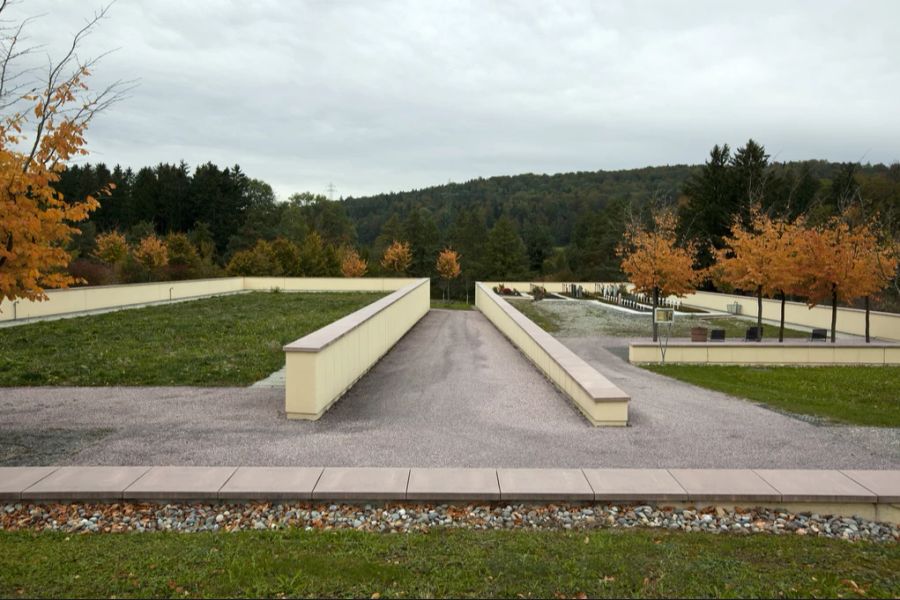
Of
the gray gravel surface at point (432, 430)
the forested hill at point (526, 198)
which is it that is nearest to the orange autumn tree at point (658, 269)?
the gray gravel surface at point (432, 430)

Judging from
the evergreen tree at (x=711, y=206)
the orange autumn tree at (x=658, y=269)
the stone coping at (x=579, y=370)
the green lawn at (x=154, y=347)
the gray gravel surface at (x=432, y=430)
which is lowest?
the gray gravel surface at (x=432, y=430)

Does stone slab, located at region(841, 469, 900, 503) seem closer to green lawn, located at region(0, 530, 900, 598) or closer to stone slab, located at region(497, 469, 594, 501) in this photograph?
green lawn, located at region(0, 530, 900, 598)

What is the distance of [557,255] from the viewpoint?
308ft

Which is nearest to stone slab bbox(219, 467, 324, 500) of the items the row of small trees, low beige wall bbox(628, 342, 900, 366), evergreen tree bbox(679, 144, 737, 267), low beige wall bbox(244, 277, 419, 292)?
low beige wall bbox(628, 342, 900, 366)

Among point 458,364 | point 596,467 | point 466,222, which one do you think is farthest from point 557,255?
point 596,467

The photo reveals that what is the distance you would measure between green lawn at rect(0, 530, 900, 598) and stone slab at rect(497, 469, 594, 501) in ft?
2.37

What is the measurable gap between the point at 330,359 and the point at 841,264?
1803 cm

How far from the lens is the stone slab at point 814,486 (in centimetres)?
648

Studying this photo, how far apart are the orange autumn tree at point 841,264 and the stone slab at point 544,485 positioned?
17.6 meters

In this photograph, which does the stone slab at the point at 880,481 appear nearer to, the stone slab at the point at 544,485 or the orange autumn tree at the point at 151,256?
the stone slab at the point at 544,485

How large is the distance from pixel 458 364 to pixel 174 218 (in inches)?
2762

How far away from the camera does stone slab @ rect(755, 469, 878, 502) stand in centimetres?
648

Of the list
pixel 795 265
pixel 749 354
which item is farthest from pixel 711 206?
pixel 749 354

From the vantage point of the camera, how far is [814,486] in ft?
22.1
